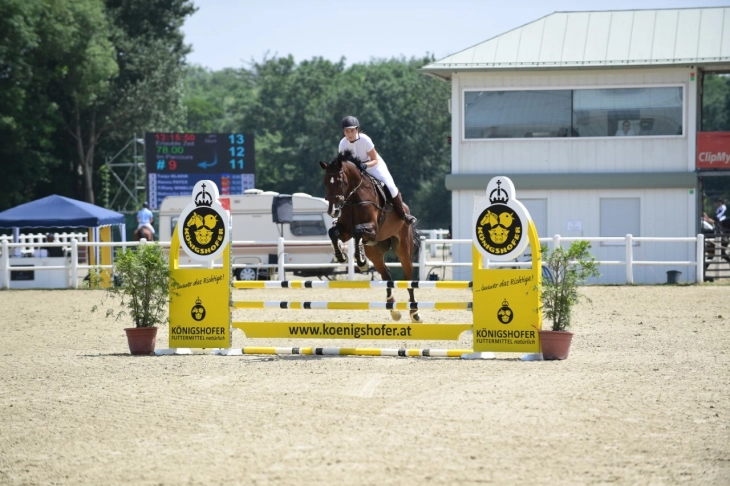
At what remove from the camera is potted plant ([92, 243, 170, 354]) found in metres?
10.9

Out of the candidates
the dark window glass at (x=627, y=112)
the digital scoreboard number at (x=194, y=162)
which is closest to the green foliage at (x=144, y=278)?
the dark window glass at (x=627, y=112)

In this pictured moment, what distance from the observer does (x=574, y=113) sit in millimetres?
26344

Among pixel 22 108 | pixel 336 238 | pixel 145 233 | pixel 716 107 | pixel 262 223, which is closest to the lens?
pixel 336 238

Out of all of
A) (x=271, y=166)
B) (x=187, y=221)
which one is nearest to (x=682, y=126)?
(x=187, y=221)

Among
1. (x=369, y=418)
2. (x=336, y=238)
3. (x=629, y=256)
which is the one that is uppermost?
(x=336, y=238)

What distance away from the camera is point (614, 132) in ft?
86.3

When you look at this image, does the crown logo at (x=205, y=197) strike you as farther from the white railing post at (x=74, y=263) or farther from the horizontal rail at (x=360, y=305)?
the white railing post at (x=74, y=263)

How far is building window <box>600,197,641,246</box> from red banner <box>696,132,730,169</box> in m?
2.00

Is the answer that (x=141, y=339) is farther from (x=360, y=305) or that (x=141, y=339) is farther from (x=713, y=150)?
(x=713, y=150)

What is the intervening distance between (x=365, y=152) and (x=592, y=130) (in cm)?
1604

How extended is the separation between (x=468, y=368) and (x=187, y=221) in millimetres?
3673

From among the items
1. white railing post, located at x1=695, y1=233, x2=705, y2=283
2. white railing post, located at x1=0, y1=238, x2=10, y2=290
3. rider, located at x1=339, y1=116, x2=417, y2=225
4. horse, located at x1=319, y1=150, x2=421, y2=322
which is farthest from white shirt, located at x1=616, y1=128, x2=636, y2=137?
white railing post, located at x1=0, y1=238, x2=10, y2=290

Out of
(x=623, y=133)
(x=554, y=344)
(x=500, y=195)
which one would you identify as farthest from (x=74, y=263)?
(x=554, y=344)

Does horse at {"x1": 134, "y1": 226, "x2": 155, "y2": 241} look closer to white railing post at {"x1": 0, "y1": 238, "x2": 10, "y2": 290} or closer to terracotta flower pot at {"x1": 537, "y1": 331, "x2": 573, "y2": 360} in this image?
white railing post at {"x1": 0, "y1": 238, "x2": 10, "y2": 290}
